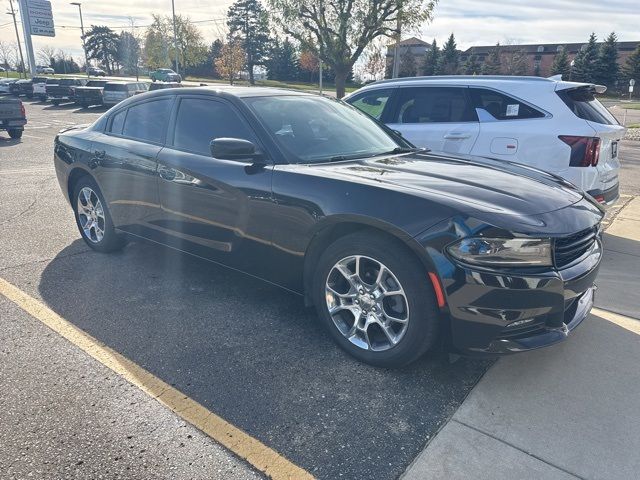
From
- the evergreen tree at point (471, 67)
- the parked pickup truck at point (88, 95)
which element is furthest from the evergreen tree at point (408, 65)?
the parked pickup truck at point (88, 95)

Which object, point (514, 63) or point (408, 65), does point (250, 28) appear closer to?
point (408, 65)

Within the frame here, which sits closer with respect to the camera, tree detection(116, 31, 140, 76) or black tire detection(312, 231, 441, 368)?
black tire detection(312, 231, 441, 368)

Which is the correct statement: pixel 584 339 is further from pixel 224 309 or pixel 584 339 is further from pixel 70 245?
pixel 70 245

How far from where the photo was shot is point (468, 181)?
118 inches

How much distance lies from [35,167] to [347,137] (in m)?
8.69

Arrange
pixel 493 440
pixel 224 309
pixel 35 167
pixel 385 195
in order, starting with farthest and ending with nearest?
pixel 35 167 → pixel 224 309 → pixel 385 195 → pixel 493 440

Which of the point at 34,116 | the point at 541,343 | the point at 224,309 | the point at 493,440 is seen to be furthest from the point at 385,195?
the point at 34,116

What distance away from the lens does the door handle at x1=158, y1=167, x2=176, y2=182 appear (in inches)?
154

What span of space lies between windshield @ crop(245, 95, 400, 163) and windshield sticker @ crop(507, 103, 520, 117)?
1.96 m

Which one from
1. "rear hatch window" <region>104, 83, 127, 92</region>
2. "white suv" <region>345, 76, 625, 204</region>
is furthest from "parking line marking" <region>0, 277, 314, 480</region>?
"rear hatch window" <region>104, 83, 127, 92</region>

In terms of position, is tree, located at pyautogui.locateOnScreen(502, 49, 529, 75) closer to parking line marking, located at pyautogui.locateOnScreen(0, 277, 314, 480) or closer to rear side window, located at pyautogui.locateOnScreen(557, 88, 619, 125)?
rear side window, located at pyautogui.locateOnScreen(557, 88, 619, 125)

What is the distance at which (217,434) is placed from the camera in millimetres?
2396

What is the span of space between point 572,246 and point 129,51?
96.7m

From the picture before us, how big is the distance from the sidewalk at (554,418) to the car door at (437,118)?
2776 millimetres
